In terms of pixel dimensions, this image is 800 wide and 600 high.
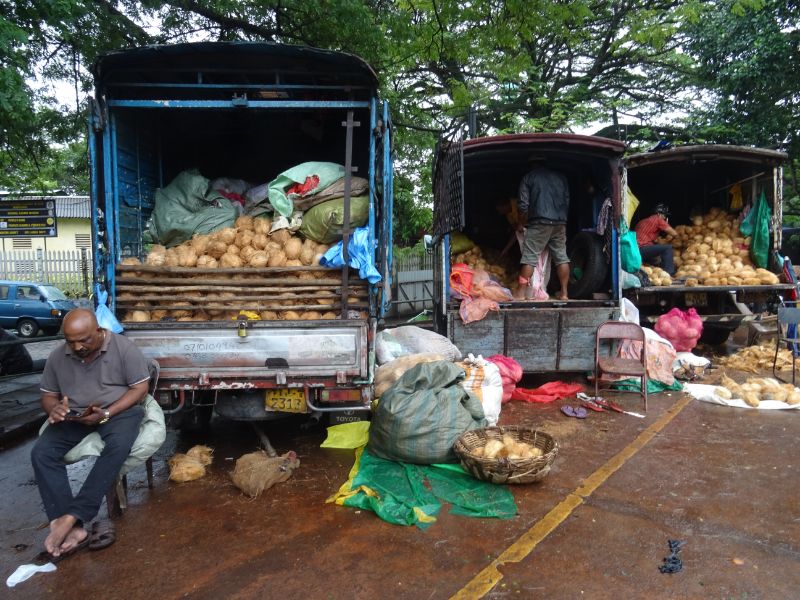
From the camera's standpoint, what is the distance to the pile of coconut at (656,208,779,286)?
7.87 m

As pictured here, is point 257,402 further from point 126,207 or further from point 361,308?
point 126,207

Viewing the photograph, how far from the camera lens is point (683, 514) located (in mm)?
3264

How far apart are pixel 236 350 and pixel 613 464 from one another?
9.77 feet

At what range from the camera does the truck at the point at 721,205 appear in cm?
767

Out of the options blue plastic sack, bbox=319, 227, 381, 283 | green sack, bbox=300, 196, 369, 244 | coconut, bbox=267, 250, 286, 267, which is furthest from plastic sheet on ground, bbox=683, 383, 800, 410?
coconut, bbox=267, 250, 286, 267

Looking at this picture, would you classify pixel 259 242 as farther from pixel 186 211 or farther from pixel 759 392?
pixel 759 392

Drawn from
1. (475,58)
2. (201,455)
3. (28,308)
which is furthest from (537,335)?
(28,308)

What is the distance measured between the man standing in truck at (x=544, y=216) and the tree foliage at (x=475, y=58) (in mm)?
1238

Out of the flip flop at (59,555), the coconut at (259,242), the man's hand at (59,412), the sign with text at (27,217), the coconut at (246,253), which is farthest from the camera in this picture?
the sign with text at (27,217)

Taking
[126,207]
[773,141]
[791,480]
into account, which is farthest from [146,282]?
[773,141]

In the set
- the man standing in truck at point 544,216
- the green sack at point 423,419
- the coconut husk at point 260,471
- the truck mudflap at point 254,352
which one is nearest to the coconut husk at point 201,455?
the coconut husk at point 260,471

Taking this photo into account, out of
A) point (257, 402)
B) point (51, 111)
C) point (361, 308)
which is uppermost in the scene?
point (51, 111)

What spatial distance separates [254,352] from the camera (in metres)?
3.99

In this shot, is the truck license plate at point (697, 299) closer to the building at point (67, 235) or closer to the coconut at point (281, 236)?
the coconut at point (281, 236)
